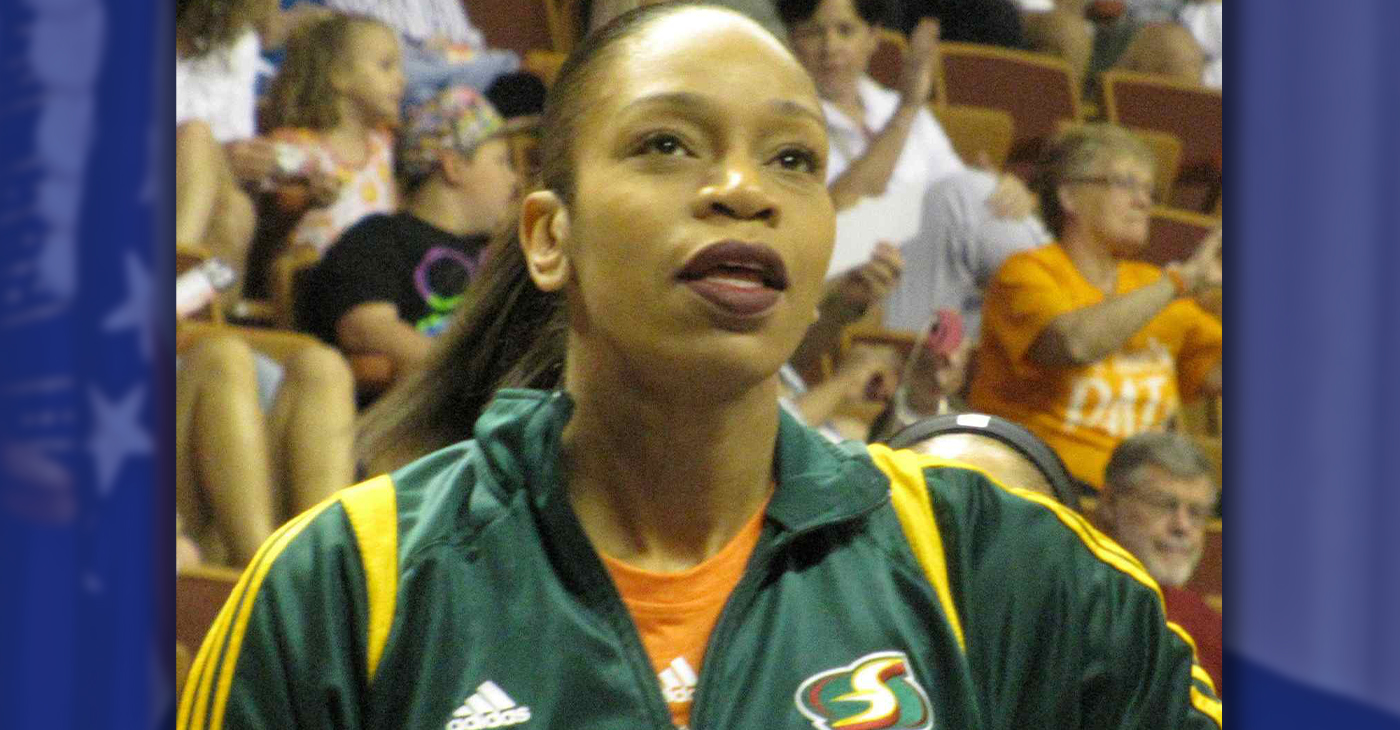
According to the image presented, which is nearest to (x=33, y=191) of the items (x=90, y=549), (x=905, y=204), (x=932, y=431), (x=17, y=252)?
(x=17, y=252)

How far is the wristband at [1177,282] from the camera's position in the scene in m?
2.69

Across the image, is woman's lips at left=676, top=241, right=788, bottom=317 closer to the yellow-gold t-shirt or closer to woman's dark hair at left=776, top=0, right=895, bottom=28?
woman's dark hair at left=776, top=0, right=895, bottom=28

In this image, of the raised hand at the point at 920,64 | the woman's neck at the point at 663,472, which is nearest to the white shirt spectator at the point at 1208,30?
the raised hand at the point at 920,64

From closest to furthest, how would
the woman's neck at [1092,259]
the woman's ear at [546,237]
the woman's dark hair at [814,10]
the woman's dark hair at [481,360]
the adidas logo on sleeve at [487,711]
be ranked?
the adidas logo on sleeve at [487,711] < the woman's ear at [546,237] < the woman's dark hair at [481,360] < the woman's dark hair at [814,10] < the woman's neck at [1092,259]

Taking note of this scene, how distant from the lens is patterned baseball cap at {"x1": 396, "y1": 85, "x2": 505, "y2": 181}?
2.40 metres

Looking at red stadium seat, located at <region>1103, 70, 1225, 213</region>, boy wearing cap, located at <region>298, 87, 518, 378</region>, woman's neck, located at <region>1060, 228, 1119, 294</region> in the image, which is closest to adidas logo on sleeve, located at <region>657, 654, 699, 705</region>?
boy wearing cap, located at <region>298, 87, 518, 378</region>

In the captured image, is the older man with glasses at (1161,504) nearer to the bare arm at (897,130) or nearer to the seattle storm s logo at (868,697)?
the bare arm at (897,130)

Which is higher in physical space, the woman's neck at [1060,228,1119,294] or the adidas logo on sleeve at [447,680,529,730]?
the adidas logo on sleeve at [447,680,529,730]

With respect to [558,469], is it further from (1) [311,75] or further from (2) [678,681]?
(1) [311,75]

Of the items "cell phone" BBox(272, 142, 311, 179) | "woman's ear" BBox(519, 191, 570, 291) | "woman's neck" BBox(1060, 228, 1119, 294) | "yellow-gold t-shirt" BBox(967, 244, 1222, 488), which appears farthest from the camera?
"woman's neck" BBox(1060, 228, 1119, 294)

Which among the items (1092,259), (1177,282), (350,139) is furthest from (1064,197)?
(350,139)

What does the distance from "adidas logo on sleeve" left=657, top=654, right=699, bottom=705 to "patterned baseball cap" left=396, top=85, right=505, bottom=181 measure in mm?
1576

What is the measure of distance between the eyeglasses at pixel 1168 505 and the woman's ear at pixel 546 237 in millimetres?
1633

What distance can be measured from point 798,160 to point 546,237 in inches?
6.2
